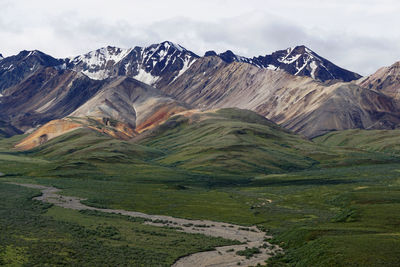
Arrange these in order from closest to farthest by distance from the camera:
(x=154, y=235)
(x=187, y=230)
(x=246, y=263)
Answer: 1. (x=246, y=263)
2. (x=154, y=235)
3. (x=187, y=230)

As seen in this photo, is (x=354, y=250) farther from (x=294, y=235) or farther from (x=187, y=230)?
(x=187, y=230)

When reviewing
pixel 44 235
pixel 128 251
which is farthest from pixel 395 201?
pixel 44 235

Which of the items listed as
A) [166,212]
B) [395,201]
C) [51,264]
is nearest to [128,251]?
[51,264]

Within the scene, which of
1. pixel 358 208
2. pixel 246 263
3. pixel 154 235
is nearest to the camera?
pixel 246 263

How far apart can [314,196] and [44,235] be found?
104 m

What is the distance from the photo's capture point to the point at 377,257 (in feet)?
210

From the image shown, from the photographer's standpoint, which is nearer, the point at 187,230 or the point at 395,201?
the point at 187,230

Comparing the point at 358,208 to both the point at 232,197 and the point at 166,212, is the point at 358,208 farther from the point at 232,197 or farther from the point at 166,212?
the point at 232,197

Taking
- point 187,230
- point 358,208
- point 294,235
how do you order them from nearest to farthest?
point 294,235
point 187,230
point 358,208

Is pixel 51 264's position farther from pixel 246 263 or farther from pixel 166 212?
pixel 166 212

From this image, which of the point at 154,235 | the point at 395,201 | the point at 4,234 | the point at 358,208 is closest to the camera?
the point at 4,234

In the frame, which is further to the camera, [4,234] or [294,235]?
[294,235]

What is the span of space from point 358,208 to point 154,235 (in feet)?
169

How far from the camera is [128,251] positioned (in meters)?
75.3
